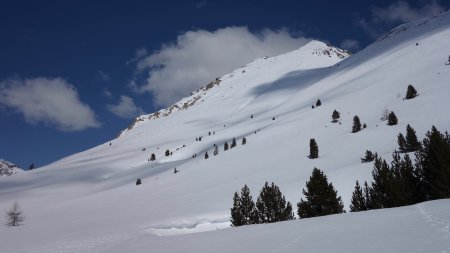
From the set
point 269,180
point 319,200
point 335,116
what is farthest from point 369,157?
point 335,116

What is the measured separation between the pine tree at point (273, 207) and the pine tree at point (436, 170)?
9.14 meters

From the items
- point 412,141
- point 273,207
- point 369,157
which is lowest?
point 273,207

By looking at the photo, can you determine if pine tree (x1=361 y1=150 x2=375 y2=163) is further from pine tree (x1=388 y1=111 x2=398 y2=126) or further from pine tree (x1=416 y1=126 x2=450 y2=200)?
pine tree (x1=416 y1=126 x2=450 y2=200)

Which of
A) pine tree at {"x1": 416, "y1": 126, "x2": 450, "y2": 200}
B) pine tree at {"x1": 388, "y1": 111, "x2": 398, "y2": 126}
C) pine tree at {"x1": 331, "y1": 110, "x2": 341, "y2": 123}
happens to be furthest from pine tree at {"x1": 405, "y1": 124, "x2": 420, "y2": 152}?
pine tree at {"x1": 331, "y1": 110, "x2": 341, "y2": 123}

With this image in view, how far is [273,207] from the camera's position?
2839 cm

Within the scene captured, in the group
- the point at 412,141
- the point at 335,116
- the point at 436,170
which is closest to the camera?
the point at 436,170

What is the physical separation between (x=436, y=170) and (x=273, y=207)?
1129 centimetres

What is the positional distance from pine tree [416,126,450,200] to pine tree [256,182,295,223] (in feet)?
30.0

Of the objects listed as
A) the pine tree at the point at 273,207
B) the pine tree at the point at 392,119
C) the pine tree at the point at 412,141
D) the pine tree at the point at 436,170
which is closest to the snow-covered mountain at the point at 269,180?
the pine tree at the point at 392,119

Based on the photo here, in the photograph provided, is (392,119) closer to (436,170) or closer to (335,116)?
(335,116)

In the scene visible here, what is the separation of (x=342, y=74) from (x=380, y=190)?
97023 mm

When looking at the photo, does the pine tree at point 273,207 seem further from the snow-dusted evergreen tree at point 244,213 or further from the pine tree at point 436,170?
the pine tree at point 436,170

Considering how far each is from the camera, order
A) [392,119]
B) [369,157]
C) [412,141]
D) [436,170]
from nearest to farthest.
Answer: [436,170], [412,141], [369,157], [392,119]

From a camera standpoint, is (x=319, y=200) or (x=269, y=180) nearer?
(x=319, y=200)
